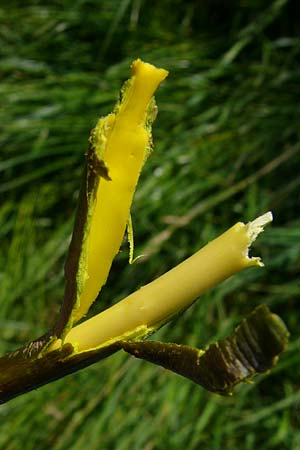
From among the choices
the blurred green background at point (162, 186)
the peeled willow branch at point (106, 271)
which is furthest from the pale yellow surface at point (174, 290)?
the blurred green background at point (162, 186)

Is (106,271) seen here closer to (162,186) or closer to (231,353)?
(231,353)

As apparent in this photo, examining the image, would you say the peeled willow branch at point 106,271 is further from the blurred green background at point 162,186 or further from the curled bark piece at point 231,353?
the blurred green background at point 162,186

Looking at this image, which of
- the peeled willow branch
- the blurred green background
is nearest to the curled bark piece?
the peeled willow branch

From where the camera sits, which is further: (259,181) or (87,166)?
(259,181)

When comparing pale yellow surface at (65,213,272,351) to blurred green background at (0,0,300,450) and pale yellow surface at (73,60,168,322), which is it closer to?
pale yellow surface at (73,60,168,322)

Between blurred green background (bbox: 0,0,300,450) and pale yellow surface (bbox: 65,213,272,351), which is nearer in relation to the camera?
pale yellow surface (bbox: 65,213,272,351)

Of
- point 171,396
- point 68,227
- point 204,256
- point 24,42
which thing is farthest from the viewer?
point 24,42

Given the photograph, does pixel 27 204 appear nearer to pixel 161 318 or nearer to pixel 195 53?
pixel 195 53

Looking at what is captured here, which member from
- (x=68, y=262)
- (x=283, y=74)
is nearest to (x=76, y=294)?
(x=68, y=262)
